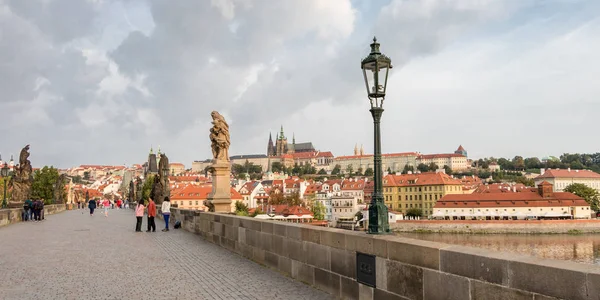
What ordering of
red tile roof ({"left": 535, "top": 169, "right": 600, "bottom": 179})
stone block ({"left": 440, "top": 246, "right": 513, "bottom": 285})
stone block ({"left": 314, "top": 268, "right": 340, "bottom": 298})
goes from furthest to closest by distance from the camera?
red tile roof ({"left": 535, "top": 169, "right": 600, "bottom": 179})
stone block ({"left": 314, "top": 268, "right": 340, "bottom": 298})
stone block ({"left": 440, "top": 246, "right": 513, "bottom": 285})

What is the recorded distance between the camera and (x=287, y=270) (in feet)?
27.6

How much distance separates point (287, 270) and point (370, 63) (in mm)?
3773

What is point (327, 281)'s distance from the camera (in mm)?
6973

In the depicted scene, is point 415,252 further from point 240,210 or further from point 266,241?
point 240,210

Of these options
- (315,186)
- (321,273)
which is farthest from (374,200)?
(315,186)

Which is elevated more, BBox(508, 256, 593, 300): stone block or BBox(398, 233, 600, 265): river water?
BBox(508, 256, 593, 300): stone block

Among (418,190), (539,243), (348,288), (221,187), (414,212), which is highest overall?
(221,187)

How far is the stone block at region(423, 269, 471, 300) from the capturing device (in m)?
4.33

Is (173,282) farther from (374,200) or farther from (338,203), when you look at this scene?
(338,203)

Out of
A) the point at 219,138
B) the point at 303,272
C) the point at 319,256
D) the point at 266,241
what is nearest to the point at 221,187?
the point at 219,138

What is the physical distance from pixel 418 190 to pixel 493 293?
128442mm

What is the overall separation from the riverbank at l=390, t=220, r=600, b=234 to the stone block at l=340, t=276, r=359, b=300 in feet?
257

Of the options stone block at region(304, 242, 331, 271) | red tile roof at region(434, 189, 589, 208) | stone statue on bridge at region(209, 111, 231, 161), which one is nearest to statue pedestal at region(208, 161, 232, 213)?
stone statue on bridge at region(209, 111, 231, 161)

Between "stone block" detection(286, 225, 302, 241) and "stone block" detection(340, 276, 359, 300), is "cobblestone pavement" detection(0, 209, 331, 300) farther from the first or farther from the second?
"stone block" detection(286, 225, 302, 241)
